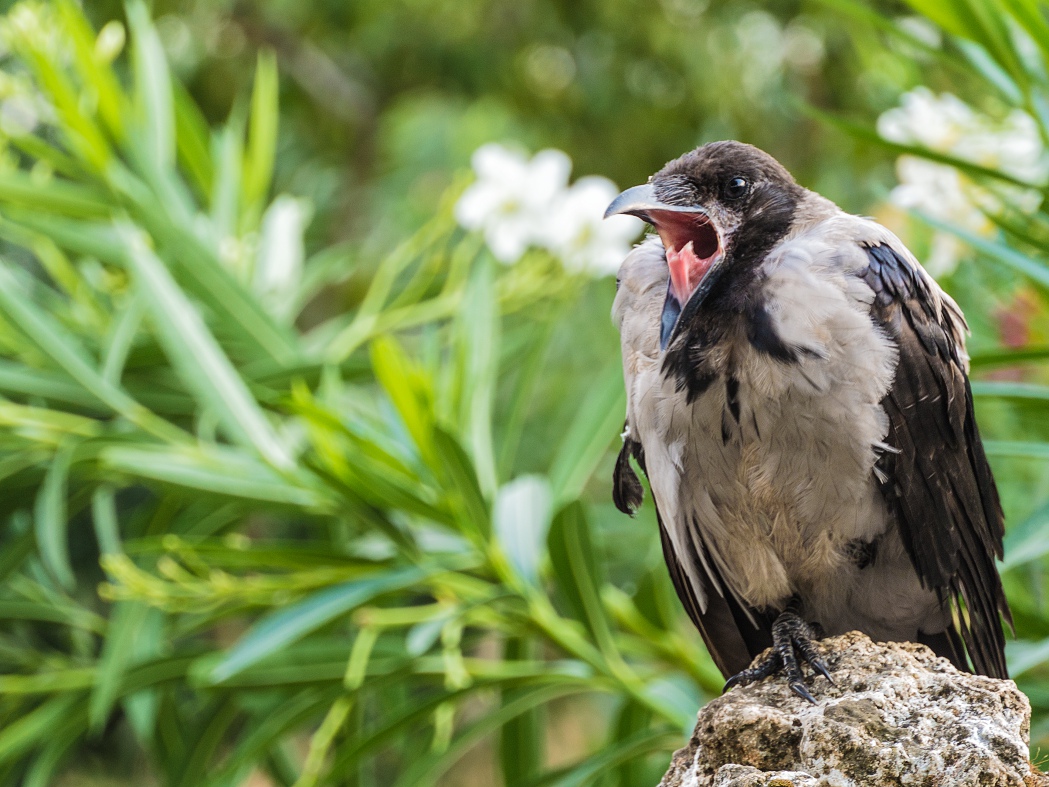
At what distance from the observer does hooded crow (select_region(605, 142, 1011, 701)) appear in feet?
4.72

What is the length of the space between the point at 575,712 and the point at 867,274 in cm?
319

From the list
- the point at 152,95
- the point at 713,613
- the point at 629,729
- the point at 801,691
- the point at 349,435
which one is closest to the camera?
the point at 801,691

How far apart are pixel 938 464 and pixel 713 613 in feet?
1.36

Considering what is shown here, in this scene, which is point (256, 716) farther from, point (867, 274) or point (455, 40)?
point (455, 40)

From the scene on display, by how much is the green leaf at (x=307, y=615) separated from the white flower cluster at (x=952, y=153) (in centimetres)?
126

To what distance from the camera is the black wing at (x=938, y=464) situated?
1492 millimetres

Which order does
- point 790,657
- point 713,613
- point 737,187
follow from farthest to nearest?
point 713,613 < point 737,187 < point 790,657

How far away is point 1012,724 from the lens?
110 centimetres

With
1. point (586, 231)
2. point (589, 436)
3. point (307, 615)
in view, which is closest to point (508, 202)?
point (586, 231)

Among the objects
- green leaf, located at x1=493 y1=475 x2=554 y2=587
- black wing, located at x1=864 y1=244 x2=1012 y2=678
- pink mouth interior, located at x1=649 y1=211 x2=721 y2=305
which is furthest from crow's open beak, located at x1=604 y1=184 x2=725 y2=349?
green leaf, located at x1=493 y1=475 x2=554 y2=587

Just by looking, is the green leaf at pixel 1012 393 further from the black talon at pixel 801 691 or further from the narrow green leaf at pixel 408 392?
the narrow green leaf at pixel 408 392

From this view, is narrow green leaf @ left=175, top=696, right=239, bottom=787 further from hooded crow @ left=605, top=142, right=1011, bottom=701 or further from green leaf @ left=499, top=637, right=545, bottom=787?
hooded crow @ left=605, top=142, right=1011, bottom=701

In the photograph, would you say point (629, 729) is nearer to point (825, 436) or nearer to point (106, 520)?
point (825, 436)

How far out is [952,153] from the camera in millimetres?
2391
